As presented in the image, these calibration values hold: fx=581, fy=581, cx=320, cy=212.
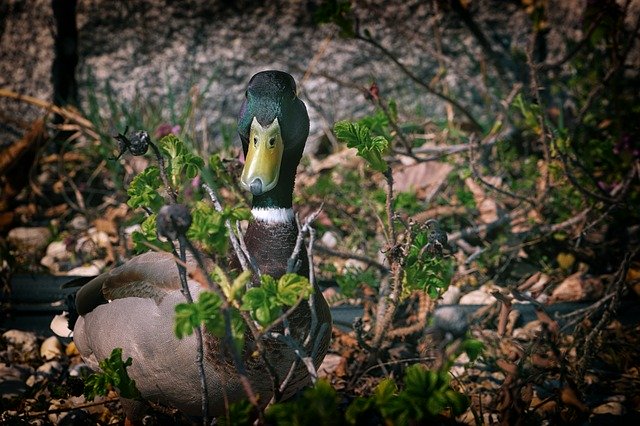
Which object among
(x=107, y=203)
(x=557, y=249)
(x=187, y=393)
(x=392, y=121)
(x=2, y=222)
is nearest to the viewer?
(x=187, y=393)

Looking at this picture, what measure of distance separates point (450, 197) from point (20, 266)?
2574 mm

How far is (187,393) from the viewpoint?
1804 mm

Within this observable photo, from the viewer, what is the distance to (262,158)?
5.65 ft

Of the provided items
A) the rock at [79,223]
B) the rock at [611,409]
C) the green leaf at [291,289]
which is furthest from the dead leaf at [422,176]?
the green leaf at [291,289]

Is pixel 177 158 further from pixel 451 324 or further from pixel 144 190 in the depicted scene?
pixel 451 324

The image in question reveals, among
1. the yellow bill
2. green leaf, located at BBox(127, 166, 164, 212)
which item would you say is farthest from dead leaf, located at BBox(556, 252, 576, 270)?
green leaf, located at BBox(127, 166, 164, 212)

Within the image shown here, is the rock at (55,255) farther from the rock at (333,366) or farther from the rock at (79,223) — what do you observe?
the rock at (333,366)

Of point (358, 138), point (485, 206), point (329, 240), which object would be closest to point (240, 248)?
point (358, 138)

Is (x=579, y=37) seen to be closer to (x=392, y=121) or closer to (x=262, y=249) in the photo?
(x=392, y=121)

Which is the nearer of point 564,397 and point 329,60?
point 564,397

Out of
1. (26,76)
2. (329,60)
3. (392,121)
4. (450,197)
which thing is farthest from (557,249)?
(26,76)

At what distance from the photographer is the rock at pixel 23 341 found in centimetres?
261

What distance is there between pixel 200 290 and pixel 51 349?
3.97 feet

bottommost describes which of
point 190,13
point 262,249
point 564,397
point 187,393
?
point 187,393
